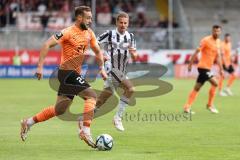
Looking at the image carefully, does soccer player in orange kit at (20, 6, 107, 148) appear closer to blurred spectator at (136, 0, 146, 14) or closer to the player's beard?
the player's beard

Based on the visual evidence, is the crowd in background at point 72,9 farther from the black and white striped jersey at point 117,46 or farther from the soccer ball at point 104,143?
the soccer ball at point 104,143

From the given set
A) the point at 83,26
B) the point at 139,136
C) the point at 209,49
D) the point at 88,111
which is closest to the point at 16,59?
the point at 209,49

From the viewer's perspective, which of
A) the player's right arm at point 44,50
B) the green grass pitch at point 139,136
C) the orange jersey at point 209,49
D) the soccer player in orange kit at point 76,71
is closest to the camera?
the green grass pitch at point 139,136

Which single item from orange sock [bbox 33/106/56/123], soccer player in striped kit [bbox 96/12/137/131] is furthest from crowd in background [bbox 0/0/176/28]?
orange sock [bbox 33/106/56/123]

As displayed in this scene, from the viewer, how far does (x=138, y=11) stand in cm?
4172

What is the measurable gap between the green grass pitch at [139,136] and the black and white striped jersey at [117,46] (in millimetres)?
1399

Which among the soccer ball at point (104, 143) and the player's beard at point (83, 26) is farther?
the player's beard at point (83, 26)

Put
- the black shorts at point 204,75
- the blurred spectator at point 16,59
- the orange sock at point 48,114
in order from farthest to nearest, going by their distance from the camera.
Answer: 1. the blurred spectator at point 16,59
2. the black shorts at point 204,75
3. the orange sock at point 48,114

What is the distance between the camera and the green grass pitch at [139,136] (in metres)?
10.8

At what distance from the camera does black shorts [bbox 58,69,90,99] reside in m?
11.5

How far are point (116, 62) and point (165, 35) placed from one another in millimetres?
24360

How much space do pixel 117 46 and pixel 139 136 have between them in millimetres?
2417

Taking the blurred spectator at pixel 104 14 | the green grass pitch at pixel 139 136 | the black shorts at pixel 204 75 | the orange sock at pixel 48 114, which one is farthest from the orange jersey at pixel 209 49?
the blurred spectator at pixel 104 14

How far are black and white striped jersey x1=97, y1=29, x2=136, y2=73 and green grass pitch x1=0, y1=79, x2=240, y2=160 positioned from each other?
140 cm
